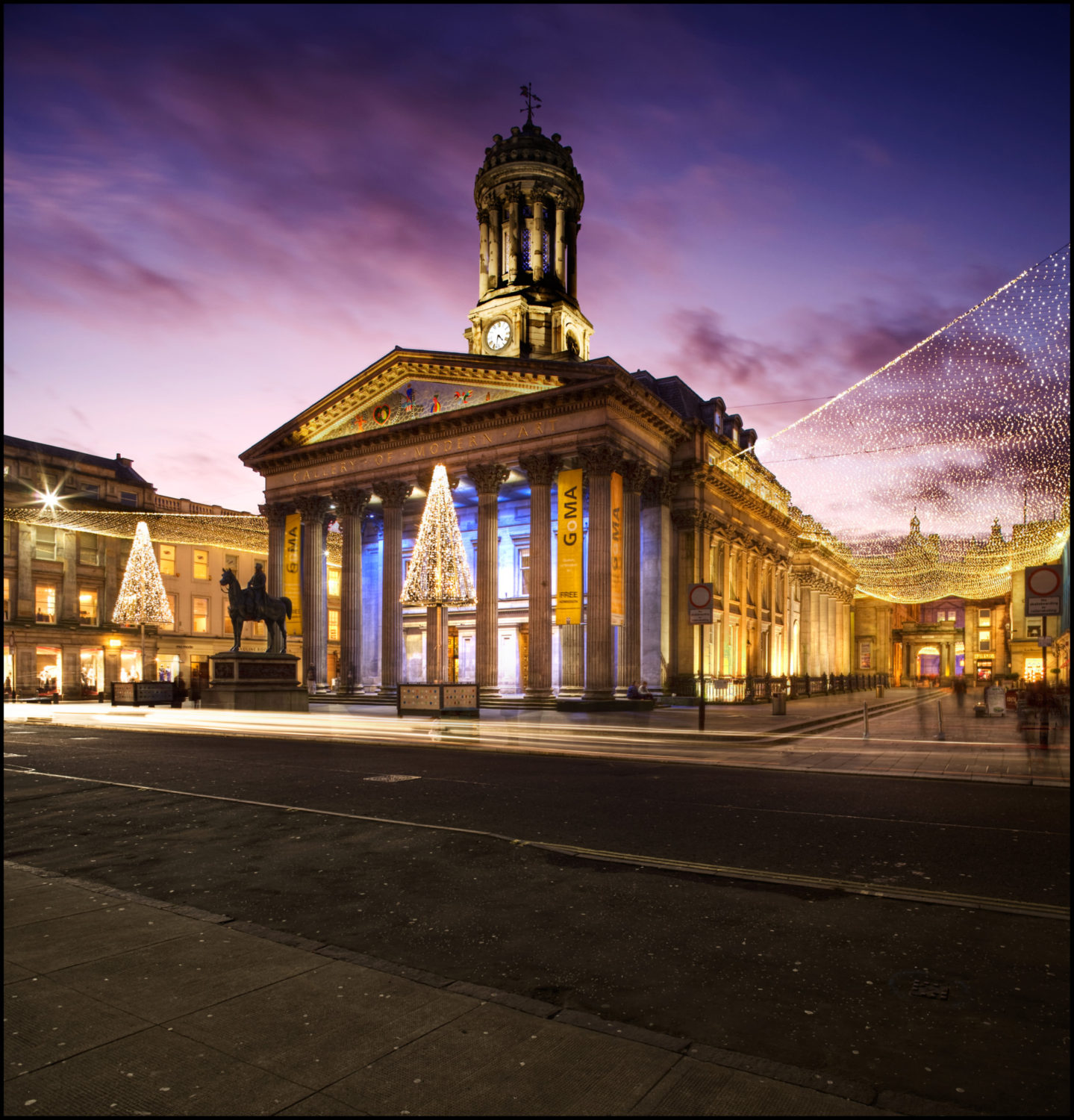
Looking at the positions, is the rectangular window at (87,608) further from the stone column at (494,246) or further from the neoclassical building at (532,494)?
the stone column at (494,246)

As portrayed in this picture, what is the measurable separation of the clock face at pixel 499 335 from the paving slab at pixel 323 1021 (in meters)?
48.1

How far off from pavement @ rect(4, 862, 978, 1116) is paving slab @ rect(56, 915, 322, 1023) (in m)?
0.01

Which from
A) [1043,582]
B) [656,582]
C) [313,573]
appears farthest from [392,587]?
[1043,582]

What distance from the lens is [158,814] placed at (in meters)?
11.0

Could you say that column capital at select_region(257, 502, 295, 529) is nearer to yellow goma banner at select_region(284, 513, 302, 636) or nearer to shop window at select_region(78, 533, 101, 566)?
yellow goma banner at select_region(284, 513, 302, 636)

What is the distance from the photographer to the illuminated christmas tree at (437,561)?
32.3 meters

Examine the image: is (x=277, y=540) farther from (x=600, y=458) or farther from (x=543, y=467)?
(x=600, y=458)

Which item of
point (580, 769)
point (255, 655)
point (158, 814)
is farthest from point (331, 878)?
point (255, 655)

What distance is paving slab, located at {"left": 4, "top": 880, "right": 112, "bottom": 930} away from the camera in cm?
623

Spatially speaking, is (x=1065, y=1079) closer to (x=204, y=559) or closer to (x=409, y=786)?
(x=409, y=786)

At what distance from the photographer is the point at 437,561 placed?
1281 inches

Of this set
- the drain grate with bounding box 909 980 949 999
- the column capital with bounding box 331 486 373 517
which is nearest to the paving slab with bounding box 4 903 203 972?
the drain grate with bounding box 909 980 949 999

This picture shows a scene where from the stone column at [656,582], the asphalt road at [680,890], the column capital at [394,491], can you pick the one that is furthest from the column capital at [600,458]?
the asphalt road at [680,890]

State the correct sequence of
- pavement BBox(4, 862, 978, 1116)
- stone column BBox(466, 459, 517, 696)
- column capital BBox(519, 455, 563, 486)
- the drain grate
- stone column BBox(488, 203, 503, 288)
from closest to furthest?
pavement BBox(4, 862, 978, 1116), the drain grate, column capital BBox(519, 455, 563, 486), stone column BBox(466, 459, 517, 696), stone column BBox(488, 203, 503, 288)
